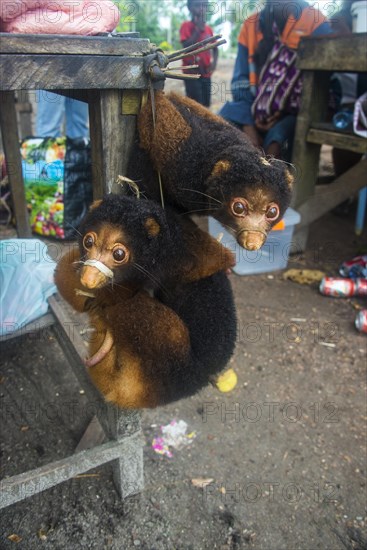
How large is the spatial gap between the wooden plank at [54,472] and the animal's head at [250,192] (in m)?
1.01

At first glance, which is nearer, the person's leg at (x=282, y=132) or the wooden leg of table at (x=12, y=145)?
the wooden leg of table at (x=12, y=145)

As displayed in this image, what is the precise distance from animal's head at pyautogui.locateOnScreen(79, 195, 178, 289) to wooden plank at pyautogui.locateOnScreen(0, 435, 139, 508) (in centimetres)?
82

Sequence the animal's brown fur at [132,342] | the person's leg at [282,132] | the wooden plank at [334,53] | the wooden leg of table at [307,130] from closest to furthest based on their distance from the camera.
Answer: the animal's brown fur at [132,342], the wooden plank at [334,53], the wooden leg of table at [307,130], the person's leg at [282,132]

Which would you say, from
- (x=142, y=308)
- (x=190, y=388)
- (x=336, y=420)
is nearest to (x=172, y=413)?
(x=336, y=420)

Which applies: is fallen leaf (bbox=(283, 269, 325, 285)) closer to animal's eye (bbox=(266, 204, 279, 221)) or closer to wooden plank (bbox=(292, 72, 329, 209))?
wooden plank (bbox=(292, 72, 329, 209))

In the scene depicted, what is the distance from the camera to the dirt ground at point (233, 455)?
1729 millimetres

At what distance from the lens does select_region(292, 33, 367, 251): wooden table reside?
9.66 ft

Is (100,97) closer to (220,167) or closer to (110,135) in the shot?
(110,135)

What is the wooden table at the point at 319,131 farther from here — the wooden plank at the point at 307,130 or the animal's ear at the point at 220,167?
the animal's ear at the point at 220,167

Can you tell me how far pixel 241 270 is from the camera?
12.1 feet

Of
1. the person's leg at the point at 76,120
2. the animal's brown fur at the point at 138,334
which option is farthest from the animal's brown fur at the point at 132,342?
the person's leg at the point at 76,120

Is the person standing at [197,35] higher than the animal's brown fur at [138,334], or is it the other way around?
the person standing at [197,35]

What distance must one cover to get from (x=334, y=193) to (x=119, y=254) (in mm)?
2851

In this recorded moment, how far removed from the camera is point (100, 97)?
48.1 inches
